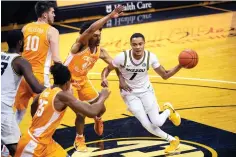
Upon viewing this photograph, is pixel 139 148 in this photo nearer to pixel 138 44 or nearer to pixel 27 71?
pixel 138 44

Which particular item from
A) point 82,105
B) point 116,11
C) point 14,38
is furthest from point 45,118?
point 116,11

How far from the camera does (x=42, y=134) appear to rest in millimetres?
8438

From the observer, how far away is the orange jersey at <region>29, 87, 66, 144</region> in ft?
27.3

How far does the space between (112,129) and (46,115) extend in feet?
12.2

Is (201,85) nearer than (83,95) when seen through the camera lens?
No

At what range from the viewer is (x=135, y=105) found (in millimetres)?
10516

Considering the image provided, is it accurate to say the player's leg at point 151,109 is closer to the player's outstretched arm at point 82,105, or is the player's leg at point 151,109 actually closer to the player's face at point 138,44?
the player's face at point 138,44

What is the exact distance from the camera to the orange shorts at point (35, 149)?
842 cm

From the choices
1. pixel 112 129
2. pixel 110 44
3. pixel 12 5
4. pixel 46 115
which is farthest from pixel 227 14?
pixel 46 115

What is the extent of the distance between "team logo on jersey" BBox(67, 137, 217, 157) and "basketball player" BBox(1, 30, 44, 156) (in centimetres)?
166

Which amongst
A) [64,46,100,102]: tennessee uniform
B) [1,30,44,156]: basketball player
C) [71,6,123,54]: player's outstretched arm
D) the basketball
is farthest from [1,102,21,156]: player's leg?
the basketball

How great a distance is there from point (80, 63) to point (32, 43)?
89 cm

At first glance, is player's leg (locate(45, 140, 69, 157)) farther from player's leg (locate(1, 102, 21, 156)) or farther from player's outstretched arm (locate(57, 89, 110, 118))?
player's leg (locate(1, 102, 21, 156))

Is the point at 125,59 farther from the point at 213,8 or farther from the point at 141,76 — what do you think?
the point at 213,8
